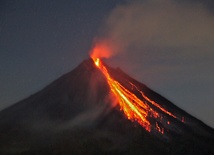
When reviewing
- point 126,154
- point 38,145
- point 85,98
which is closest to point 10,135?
point 38,145

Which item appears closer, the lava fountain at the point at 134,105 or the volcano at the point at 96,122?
the volcano at the point at 96,122

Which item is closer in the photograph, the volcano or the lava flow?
the volcano

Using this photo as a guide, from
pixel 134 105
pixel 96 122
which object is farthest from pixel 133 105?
pixel 96 122

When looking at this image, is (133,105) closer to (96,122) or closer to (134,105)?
(134,105)

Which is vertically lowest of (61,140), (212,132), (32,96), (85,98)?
(212,132)

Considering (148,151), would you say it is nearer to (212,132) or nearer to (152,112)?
(152,112)

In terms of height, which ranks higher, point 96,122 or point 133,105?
point 133,105
